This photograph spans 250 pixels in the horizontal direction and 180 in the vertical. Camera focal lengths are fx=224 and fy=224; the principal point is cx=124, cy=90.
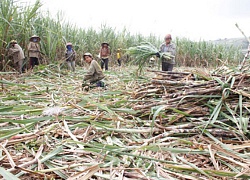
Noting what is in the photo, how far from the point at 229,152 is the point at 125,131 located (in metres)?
0.84

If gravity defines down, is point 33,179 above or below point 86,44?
below

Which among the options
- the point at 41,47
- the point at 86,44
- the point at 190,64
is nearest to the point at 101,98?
the point at 41,47

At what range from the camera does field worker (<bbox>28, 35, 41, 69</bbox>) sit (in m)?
5.66

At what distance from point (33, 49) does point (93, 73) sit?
2.15 metres

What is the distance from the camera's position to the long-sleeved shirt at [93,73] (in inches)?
182

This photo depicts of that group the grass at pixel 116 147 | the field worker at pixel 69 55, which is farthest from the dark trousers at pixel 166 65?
the grass at pixel 116 147

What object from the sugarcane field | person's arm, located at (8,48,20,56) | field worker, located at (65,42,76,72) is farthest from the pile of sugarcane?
field worker, located at (65,42,76,72)

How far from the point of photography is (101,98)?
3.20 meters

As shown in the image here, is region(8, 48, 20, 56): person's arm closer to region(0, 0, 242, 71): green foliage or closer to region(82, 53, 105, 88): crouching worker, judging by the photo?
region(0, 0, 242, 71): green foliage

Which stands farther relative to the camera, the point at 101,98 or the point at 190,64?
the point at 190,64

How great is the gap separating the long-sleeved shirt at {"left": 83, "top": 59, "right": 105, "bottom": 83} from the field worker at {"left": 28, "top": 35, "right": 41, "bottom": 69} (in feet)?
6.51

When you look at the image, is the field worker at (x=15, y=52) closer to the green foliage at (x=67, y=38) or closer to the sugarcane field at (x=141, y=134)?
the green foliage at (x=67, y=38)

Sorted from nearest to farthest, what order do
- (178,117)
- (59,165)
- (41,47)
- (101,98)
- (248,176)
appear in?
(248,176) → (59,165) → (178,117) → (101,98) → (41,47)

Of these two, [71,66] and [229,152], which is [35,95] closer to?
[229,152]
